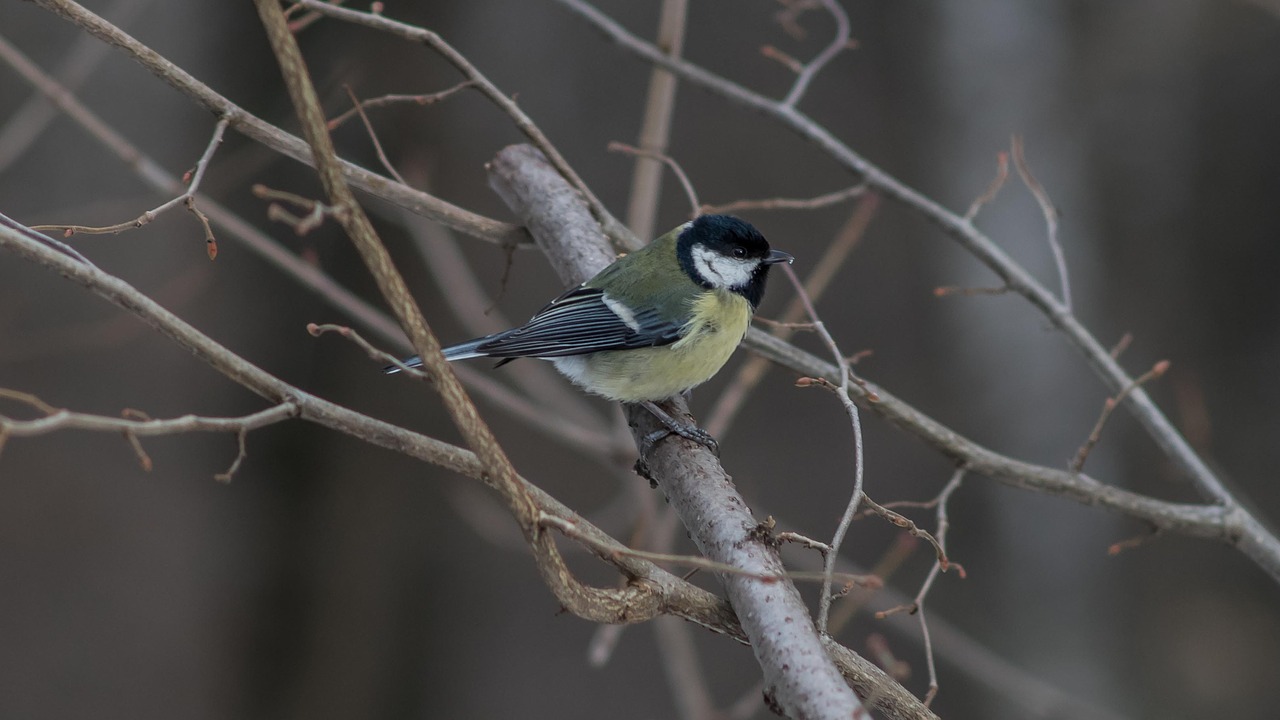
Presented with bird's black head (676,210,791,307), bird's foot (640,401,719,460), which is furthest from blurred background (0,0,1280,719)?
bird's foot (640,401,719,460)

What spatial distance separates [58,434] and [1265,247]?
5.13 meters

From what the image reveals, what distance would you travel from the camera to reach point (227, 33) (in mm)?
4617

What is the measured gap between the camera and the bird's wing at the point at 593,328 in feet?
8.95

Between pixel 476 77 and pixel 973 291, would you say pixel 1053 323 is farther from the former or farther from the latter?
pixel 476 77

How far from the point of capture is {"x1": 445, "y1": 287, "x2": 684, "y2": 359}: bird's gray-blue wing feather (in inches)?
107

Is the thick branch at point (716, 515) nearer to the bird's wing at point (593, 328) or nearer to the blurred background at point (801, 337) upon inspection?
the bird's wing at point (593, 328)

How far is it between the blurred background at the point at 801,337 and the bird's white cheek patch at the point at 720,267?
4.52ft

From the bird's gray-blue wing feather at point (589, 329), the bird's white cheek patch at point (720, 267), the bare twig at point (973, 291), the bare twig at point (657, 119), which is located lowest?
the bird's gray-blue wing feather at point (589, 329)

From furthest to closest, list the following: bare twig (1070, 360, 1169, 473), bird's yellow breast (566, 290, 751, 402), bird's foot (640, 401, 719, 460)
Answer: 1. bird's yellow breast (566, 290, 751, 402)
2. bird's foot (640, 401, 719, 460)
3. bare twig (1070, 360, 1169, 473)

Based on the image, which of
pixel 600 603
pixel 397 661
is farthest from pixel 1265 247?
pixel 397 661

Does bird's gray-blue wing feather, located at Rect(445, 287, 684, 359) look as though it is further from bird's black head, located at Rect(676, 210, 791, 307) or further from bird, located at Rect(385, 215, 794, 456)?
bird's black head, located at Rect(676, 210, 791, 307)

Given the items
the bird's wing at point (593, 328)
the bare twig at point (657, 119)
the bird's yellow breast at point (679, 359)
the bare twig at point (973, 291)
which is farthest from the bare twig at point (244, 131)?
the bare twig at point (973, 291)

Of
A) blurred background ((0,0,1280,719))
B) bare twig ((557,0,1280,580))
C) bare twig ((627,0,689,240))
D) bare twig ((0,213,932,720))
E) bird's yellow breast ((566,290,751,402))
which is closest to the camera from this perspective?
bare twig ((0,213,932,720))

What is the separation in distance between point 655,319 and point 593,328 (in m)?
0.17
